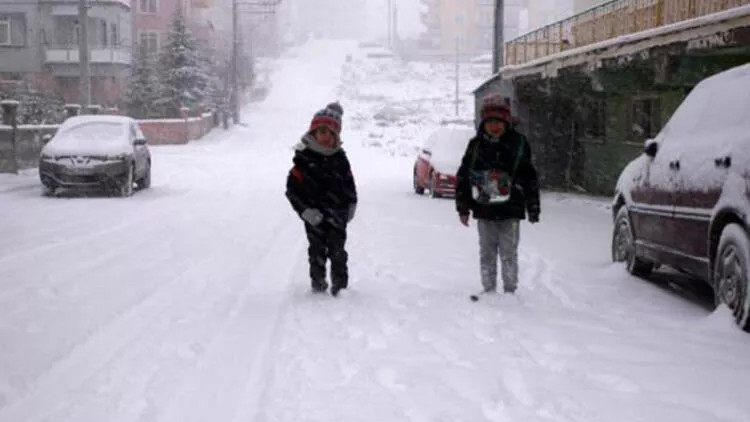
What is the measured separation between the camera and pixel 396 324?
20.5 ft

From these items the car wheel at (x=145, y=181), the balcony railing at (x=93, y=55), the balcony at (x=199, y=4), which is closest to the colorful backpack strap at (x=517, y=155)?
the car wheel at (x=145, y=181)

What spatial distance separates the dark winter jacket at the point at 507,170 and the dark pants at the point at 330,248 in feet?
3.57

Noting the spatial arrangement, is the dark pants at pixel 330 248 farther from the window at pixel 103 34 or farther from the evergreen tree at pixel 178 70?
the window at pixel 103 34

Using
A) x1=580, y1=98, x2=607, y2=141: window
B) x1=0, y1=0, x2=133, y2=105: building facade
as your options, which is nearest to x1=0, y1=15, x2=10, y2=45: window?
x1=0, y1=0, x2=133, y2=105: building facade

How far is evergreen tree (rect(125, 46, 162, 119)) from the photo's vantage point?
4469 centimetres

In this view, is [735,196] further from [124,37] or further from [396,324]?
[124,37]

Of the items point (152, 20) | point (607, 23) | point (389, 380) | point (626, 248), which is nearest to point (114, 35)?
point (152, 20)

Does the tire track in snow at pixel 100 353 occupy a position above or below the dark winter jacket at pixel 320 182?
below

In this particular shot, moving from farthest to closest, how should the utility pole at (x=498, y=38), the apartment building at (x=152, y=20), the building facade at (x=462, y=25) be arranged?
1. the building facade at (x=462, y=25)
2. the apartment building at (x=152, y=20)
3. the utility pole at (x=498, y=38)

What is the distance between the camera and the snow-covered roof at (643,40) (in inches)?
450

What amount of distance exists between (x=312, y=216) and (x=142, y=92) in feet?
132

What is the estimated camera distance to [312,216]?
280 inches

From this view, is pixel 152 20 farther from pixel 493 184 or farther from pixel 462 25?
pixel 493 184

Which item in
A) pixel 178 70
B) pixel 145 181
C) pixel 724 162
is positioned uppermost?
pixel 178 70
